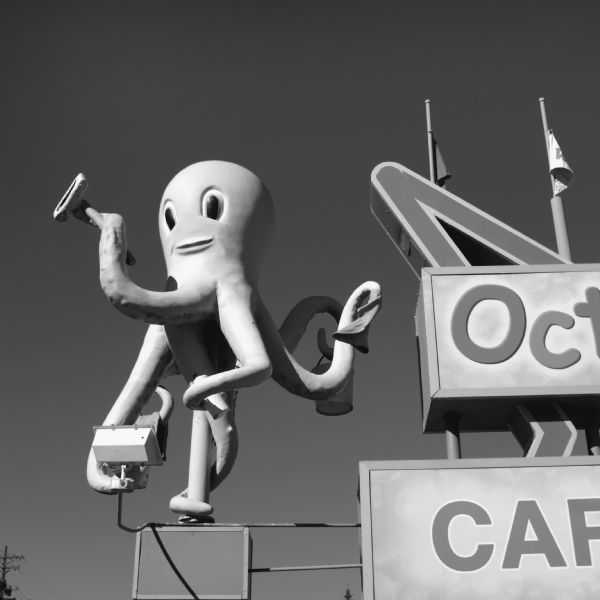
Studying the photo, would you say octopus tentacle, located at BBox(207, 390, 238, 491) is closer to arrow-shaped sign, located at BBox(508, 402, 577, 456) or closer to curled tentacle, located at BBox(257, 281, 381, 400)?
curled tentacle, located at BBox(257, 281, 381, 400)

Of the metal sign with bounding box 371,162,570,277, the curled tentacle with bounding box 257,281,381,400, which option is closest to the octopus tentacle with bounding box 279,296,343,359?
the curled tentacle with bounding box 257,281,381,400

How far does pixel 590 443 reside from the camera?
35.0 feet

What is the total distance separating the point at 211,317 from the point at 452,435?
3.26 meters

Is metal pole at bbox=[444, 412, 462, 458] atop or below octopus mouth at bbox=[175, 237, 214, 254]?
below

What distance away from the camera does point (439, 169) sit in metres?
13.8

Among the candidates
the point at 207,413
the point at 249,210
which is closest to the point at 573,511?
the point at 207,413

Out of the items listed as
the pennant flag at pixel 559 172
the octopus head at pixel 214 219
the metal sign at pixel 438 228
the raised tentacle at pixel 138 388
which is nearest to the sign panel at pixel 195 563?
the raised tentacle at pixel 138 388

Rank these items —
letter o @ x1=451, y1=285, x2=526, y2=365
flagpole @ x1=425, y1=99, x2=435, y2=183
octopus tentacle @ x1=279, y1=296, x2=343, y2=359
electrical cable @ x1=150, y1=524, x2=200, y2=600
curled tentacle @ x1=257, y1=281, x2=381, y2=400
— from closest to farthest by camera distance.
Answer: electrical cable @ x1=150, y1=524, x2=200, y2=600
letter o @ x1=451, y1=285, x2=526, y2=365
curled tentacle @ x1=257, y1=281, x2=381, y2=400
octopus tentacle @ x1=279, y1=296, x2=343, y2=359
flagpole @ x1=425, y1=99, x2=435, y2=183

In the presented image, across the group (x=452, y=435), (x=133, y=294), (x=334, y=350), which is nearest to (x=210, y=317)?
(x=133, y=294)

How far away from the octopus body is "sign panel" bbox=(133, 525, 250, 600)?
50 cm

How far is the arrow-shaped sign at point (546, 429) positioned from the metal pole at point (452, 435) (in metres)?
0.71

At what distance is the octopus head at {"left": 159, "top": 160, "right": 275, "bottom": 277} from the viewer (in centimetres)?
1126

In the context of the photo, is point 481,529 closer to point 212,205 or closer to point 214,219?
point 214,219

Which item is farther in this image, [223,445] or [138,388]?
[138,388]
